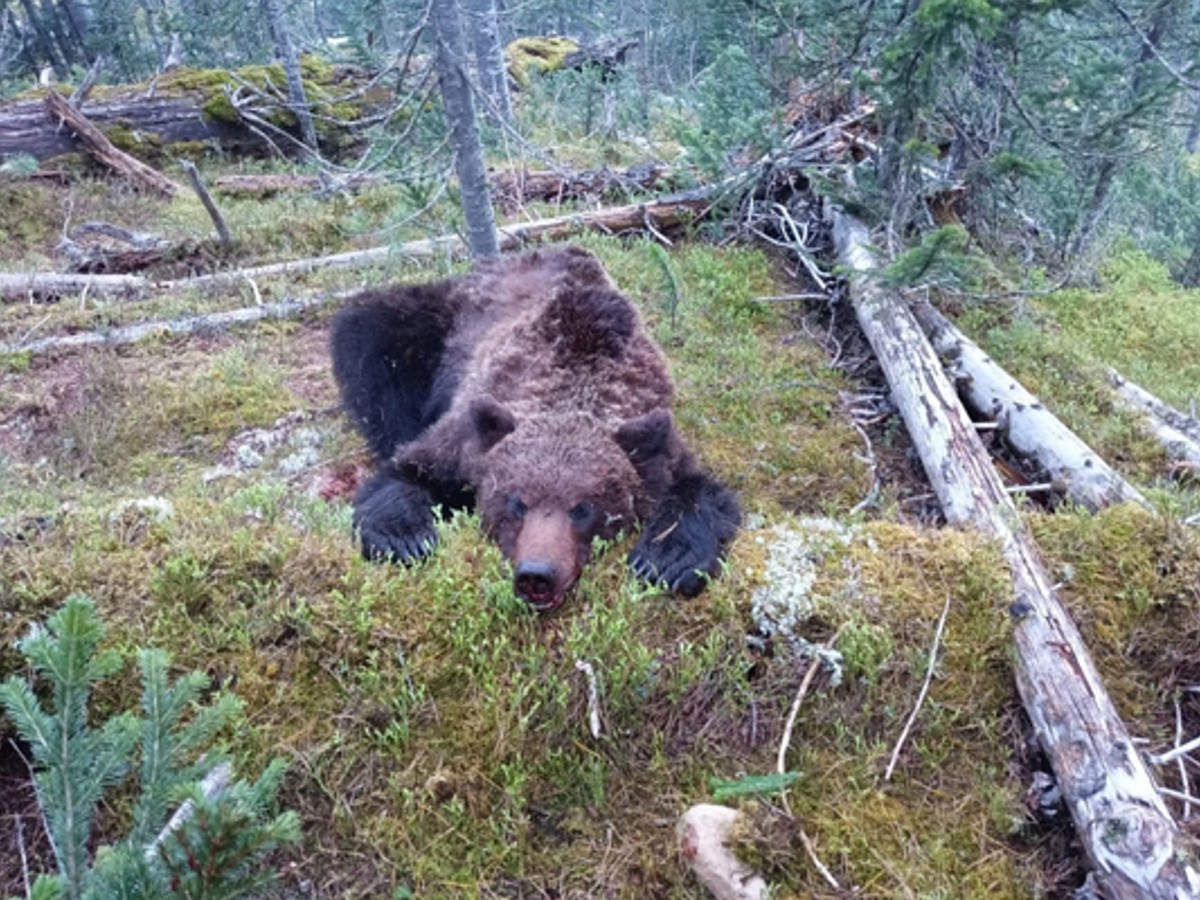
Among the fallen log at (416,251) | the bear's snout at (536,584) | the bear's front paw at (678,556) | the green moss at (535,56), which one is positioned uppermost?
the bear's snout at (536,584)

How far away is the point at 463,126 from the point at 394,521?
12.6ft

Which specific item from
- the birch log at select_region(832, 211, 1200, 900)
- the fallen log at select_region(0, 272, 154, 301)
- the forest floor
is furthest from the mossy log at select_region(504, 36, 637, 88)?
the forest floor

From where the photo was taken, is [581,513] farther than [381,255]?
No

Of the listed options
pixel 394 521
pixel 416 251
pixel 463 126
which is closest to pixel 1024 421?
pixel 394 521

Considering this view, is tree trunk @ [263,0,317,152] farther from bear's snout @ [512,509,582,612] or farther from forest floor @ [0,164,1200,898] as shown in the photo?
bear's snout @ [512,509,582,612]

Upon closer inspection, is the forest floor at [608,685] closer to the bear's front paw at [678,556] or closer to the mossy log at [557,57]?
the bear's front paw at [678,556]

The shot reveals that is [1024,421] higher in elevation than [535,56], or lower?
Result: higher

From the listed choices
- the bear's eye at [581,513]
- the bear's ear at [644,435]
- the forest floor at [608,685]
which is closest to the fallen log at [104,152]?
the forest floor at [608,685]

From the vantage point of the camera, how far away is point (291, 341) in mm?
7477

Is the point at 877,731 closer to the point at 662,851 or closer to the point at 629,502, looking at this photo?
the point at 662,851

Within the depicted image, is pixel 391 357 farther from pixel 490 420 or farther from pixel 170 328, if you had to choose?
pixel 170 328

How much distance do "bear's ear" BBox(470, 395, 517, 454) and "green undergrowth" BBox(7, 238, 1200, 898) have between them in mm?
424

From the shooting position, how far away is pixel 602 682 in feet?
9.32

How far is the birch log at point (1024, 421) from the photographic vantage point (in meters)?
4.45
